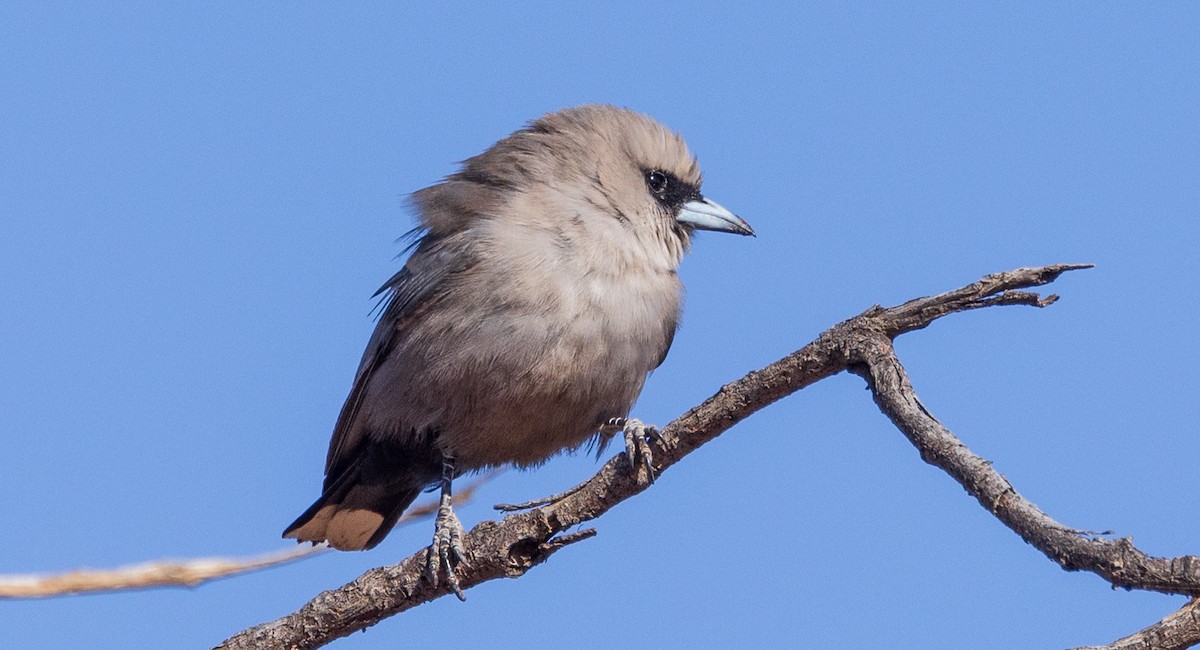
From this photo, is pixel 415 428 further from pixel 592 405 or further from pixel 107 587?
pixel 107 587

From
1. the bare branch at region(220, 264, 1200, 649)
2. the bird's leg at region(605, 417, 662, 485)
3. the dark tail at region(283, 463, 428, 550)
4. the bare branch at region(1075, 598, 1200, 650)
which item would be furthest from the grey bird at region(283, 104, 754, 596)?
the bare branch at region(1075, 598, 1200, 650)

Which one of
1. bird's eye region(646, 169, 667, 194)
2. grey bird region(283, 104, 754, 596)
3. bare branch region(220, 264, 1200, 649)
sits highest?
bird's eye region(646, 169, 667, 194)

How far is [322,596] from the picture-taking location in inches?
192

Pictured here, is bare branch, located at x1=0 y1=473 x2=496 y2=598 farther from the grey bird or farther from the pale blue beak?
the pale blue beak

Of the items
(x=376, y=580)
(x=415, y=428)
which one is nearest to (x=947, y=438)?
(x=376, y=580)

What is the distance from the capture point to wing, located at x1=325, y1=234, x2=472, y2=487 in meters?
6.32

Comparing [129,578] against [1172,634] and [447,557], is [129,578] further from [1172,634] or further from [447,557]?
[1172,634]

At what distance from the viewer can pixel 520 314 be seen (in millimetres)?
5918

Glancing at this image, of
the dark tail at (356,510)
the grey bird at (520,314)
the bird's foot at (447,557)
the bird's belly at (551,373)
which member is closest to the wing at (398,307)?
the grey bird at (520,314)

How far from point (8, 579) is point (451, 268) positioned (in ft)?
8.28

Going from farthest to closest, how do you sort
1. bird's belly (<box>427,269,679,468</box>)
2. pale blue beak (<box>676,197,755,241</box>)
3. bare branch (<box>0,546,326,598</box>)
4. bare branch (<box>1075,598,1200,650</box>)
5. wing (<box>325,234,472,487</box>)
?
pale blue beak (<box>676,197,755,241</box>) → wing (<box>325,234,472,487</box>) → bird's belly (<box>427,269,679,468</box>) → bare branch (<box>0,546,326,598</box>) → bare branch (<box>1075,598,1200,650</box>)

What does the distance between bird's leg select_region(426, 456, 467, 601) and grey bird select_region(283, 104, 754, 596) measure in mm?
30

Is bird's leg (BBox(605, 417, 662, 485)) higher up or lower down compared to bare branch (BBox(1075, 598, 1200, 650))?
Answer: higher up

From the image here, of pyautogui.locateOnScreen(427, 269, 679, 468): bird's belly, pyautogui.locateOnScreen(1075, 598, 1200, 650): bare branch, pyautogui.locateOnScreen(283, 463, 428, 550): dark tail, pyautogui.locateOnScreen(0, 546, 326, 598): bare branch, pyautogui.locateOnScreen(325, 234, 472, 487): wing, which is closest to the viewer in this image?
pyautogui.locateOnScreen(1075, 598, 1200, 650): bare branch
